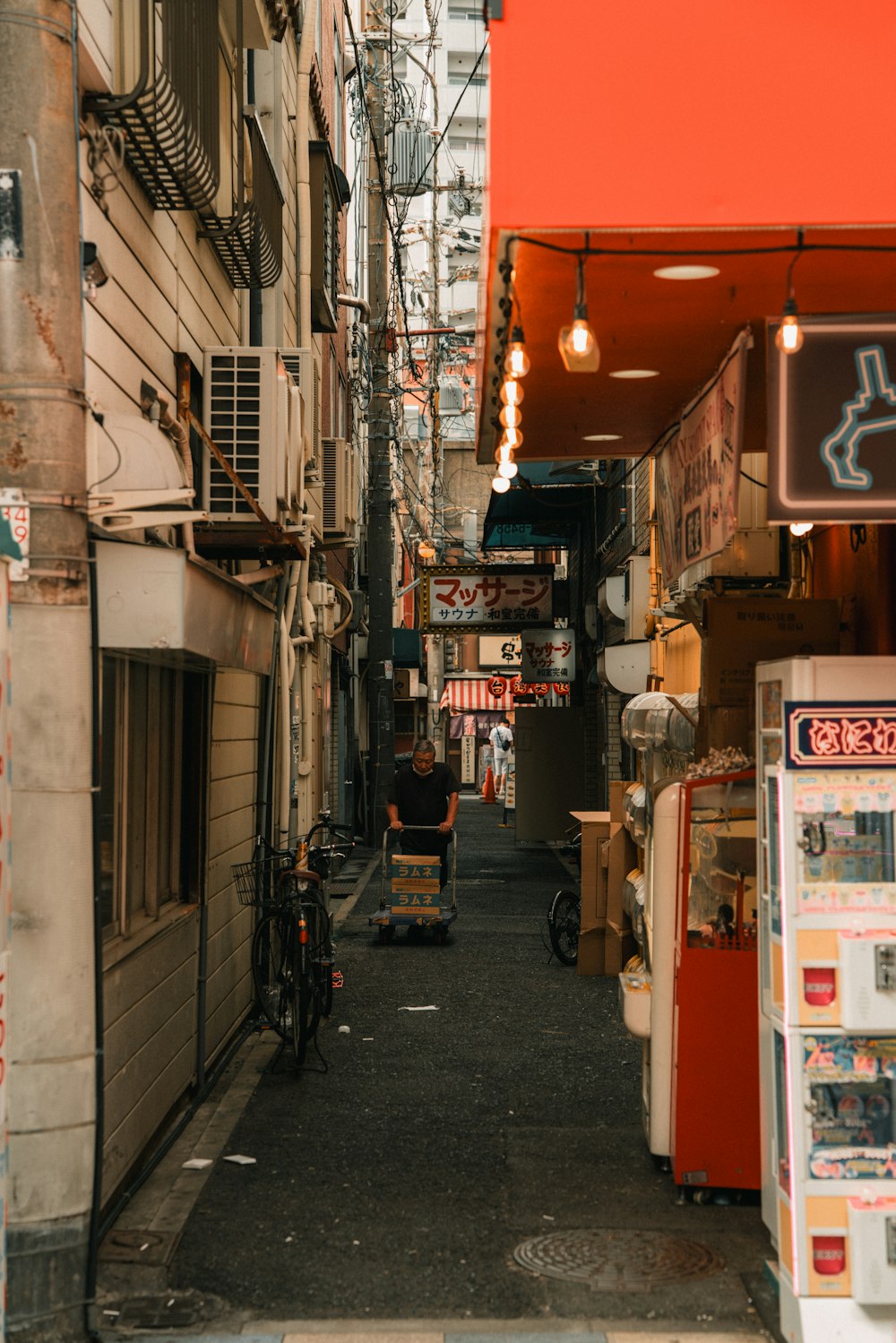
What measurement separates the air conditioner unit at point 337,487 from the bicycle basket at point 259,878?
593 cm

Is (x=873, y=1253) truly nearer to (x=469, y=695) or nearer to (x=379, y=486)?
(x=379, y=486)

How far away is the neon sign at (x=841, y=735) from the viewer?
4.97 m

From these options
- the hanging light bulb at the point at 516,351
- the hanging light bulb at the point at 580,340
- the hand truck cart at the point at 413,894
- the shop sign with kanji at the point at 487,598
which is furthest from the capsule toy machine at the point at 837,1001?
the shop sign with kanji at the point at 487,598

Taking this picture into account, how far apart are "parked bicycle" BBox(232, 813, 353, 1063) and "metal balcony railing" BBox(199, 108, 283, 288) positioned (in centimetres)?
415

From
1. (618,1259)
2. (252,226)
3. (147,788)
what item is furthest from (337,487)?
(618,1259)

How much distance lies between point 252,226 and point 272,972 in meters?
5.08

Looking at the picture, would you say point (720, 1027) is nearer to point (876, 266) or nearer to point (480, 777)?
point (876, 266)

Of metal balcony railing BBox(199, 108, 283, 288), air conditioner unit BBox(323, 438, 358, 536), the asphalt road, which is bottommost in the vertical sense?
the asphalt road

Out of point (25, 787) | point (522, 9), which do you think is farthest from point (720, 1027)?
point (522, 9)

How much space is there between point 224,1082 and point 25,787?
4.55 m

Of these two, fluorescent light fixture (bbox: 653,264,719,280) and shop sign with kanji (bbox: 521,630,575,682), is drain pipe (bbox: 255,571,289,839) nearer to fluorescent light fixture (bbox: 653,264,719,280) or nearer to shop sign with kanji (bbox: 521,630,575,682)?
fluorescent light fixture (bbox: 653,264,719,280)

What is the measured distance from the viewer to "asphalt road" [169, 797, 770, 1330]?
17.9 feet

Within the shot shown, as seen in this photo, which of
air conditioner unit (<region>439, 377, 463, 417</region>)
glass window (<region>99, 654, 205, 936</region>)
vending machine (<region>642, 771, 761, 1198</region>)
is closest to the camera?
vending machine (<region>642, 771, 761, 1198</region>)

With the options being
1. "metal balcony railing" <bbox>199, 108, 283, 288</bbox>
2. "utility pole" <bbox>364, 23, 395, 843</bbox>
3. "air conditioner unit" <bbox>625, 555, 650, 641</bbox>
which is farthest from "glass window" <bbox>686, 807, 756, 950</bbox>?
"utility pole" <bbox>364, 23, 395, 843</bbox>
